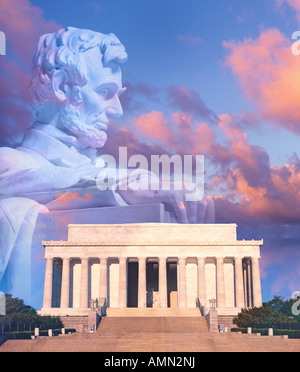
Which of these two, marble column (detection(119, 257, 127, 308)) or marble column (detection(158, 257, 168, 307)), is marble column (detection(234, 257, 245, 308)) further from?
marble column (detection(119, 257, 127, 308))

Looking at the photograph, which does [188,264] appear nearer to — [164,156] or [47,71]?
[164,156]

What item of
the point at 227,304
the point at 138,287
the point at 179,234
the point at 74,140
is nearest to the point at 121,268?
the point at 138,287

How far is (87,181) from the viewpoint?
372 feet

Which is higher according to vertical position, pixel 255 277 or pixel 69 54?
pixel 69 54

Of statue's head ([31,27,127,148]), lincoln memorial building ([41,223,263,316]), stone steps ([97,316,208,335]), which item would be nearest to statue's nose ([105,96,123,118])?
statue's head ([31,27,127,148])

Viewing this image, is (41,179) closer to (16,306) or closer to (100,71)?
(100,71)

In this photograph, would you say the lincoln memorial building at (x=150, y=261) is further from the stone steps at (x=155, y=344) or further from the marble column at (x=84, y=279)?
the stone steps at (x=155, y=344)

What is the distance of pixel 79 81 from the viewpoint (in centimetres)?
10925

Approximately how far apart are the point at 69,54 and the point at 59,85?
6240 millimetres

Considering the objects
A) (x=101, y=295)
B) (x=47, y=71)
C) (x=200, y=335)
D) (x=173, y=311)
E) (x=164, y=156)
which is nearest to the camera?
(x=200, y=335)

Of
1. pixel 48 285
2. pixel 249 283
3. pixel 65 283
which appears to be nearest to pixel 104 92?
pixel 65 283

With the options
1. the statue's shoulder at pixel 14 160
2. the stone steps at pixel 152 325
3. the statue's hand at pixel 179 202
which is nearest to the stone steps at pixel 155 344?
the stone steps at pixel 152 325

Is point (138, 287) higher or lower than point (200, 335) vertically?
higher

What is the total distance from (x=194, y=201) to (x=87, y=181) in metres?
20.2
